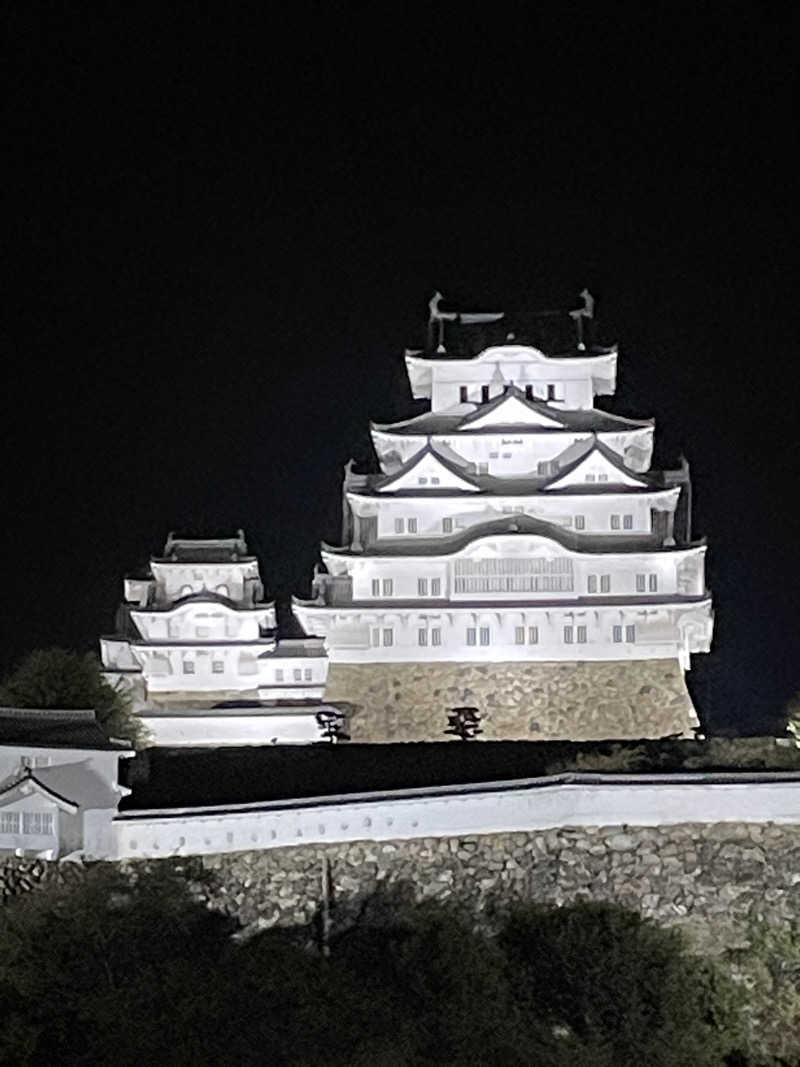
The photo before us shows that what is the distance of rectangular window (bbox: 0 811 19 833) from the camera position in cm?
2386

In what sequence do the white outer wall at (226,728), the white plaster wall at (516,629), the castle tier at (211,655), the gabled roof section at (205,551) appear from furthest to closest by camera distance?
the gabled roof section at (205,551)
the castle tier at (211,655)
the white outer wall at (226,728)
the white plaster wall at (516,629)

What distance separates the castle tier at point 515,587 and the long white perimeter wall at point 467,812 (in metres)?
10.2

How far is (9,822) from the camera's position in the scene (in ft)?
78.4

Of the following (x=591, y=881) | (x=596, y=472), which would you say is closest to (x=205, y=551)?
(x=596, y=472)

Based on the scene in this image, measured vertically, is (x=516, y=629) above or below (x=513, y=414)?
below

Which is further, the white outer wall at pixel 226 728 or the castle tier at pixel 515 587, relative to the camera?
the white outer wall at pixel 226 728

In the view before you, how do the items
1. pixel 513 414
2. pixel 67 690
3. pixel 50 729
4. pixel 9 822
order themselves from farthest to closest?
pixel 513 414
pixel 67 690
pixel 50 729
pixel 9 822

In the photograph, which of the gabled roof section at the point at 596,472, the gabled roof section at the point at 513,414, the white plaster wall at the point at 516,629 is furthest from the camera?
the gabled roof section at the point at 513,414

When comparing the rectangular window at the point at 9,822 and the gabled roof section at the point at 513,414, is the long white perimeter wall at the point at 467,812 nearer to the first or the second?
the rectangular window at the point at 9,822

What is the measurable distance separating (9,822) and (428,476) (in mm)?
14065

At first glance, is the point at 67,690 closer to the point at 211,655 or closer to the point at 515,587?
the point at 211,655

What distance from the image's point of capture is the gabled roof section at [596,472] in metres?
35.3

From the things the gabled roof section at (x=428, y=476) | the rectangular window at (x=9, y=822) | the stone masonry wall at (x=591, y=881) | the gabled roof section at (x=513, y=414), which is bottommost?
the stone masonry wall at (x=591, y=881)

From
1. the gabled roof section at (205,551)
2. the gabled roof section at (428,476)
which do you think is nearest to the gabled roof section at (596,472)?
the gabled roof section at (428,476)
